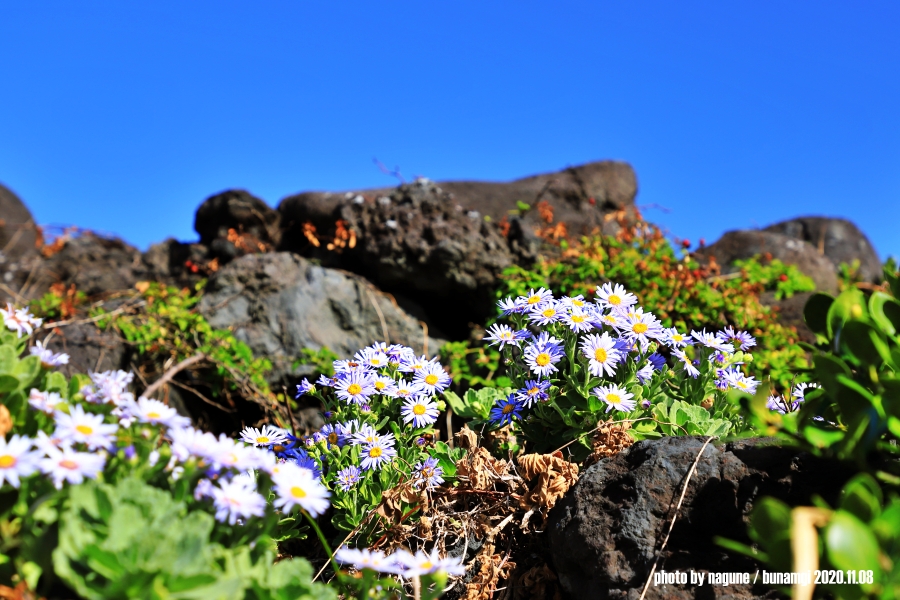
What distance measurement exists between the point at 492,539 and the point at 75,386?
1.44 metres

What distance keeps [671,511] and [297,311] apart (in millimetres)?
3612

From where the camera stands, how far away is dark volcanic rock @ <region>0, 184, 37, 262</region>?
9490 mm

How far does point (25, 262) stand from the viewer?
8266 mm

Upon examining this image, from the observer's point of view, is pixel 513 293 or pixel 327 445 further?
pixel 513 293

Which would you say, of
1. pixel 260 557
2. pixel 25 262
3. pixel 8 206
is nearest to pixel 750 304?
pixel 260 557

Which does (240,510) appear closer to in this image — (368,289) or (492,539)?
(492,539)

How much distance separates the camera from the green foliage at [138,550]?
51.5 inches

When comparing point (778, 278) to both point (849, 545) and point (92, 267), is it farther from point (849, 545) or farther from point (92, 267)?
point (92, 267)

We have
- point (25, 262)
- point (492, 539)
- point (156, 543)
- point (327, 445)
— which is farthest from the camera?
point (25, 262)

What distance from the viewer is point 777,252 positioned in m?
8.05

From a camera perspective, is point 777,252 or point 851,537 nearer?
point 851,537

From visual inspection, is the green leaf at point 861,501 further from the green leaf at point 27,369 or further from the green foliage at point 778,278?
the green foliage at point 778,278

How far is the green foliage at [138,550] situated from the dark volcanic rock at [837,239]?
11256mm

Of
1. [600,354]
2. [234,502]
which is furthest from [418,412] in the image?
[234,502]
